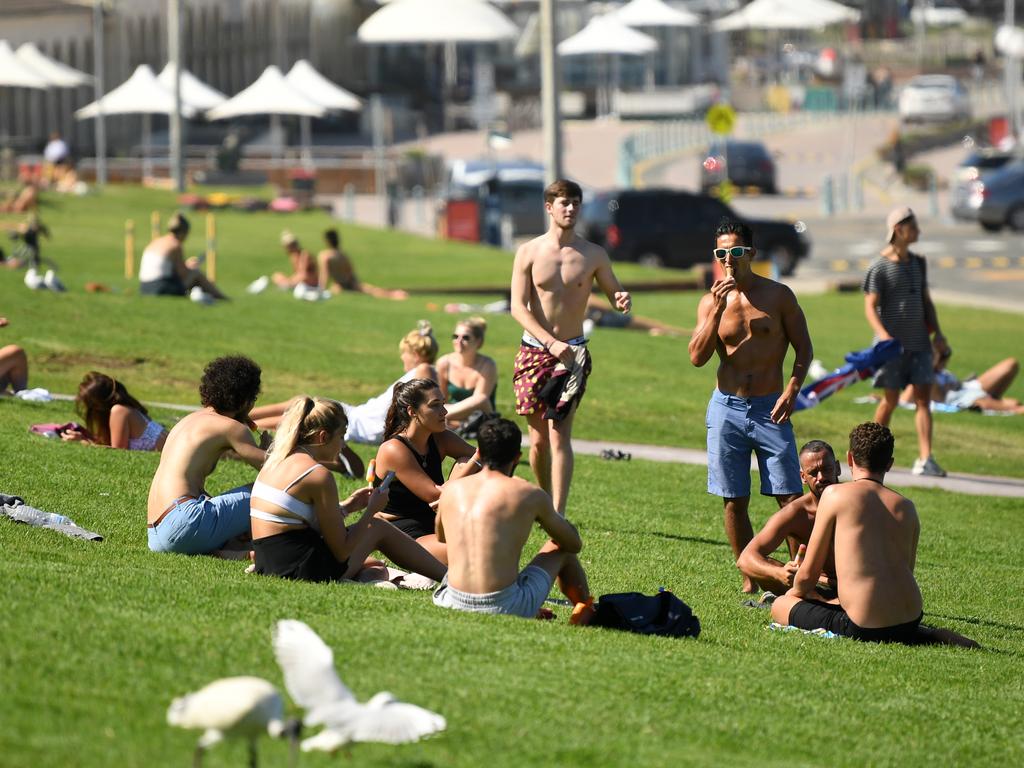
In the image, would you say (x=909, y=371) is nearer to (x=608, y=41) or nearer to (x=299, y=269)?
(x=299, y=269)

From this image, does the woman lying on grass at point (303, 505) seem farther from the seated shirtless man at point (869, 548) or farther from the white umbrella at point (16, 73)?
the white umbrella at point (16, 73)

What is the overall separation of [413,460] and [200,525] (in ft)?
3.91

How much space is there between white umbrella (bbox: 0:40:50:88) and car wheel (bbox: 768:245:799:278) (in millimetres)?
21137

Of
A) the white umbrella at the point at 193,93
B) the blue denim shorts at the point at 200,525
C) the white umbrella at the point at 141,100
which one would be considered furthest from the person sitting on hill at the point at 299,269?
the white umbrella at the point at 193,93

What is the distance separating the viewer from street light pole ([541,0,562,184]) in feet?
92.1

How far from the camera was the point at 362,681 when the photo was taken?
6.53 metres

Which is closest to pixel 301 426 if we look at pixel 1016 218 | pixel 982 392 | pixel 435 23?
pixel 982 392

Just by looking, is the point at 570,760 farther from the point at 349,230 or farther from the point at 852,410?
the point at 349,230

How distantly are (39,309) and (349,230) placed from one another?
18.0 meters

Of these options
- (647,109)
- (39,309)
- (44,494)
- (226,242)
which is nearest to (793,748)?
(44,494)

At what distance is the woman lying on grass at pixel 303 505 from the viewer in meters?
8.26

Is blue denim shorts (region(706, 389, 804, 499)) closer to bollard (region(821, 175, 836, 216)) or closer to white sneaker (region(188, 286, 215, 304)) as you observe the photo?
white sneaker (region(188, 286, 215, 304))

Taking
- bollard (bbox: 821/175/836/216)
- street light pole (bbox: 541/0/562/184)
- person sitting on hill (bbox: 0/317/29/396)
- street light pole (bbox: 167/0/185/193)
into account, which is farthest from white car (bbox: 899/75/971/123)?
person sitting on hill (bbox: 0/317/29/396)

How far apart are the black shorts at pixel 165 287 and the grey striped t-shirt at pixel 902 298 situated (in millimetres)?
10036
